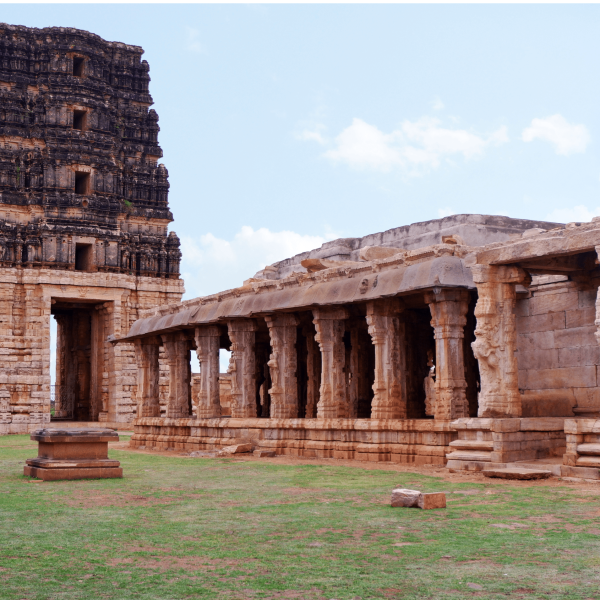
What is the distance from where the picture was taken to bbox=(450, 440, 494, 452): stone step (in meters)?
14.1

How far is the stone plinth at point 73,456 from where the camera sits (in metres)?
13.9

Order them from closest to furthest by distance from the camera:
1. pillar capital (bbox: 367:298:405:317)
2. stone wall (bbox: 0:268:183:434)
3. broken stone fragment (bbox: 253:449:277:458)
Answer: pillar capital (bbox: 367:298:405:317) < broken stone fragment (bbox: 253:449:277:458) < stone wall (bbox: 0:268:183:434)

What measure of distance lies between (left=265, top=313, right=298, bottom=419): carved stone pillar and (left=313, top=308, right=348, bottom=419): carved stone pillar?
1.35 m

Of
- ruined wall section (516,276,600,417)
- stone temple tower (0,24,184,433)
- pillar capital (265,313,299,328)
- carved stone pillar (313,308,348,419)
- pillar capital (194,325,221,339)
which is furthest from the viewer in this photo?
stone temple tower (0,24,184,433)

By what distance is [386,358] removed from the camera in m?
17.7

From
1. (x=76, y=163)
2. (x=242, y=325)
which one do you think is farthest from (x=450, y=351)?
(x=76, y=163)

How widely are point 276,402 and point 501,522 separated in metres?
12.1

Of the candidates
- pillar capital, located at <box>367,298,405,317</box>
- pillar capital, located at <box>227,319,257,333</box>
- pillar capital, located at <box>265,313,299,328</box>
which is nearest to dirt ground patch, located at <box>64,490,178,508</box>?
pillar capital, located at <box>367,298,405,317</box>

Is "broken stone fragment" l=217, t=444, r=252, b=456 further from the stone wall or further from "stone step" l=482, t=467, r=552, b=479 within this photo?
the stone wall

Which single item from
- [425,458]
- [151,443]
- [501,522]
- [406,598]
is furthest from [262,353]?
Answer: [406,598]

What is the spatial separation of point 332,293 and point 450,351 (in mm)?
3194

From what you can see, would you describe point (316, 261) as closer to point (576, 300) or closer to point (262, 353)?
point (576, 300)

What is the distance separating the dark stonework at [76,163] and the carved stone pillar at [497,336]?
96.6 feet

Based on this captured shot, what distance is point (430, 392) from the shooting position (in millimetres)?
30906
